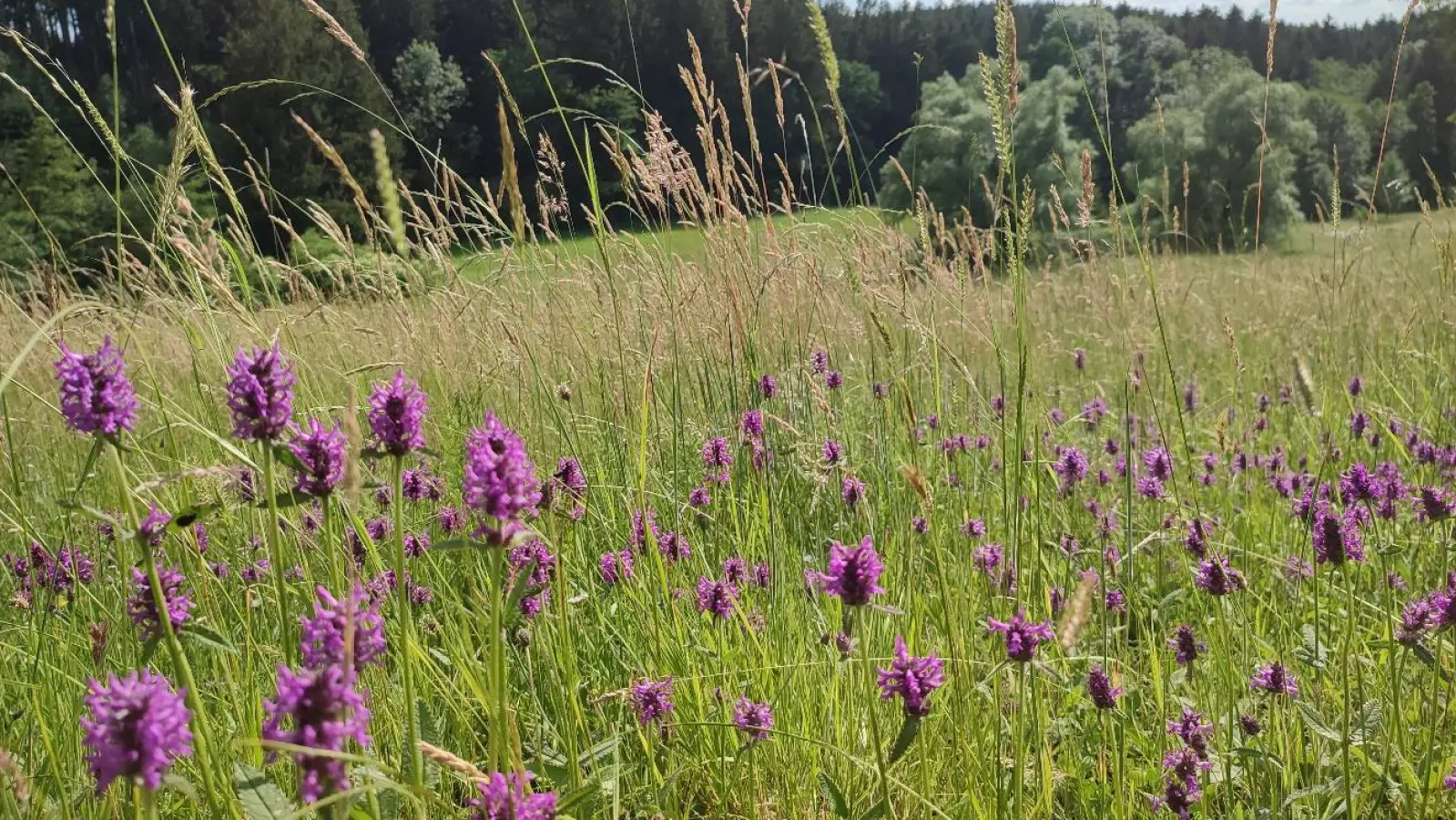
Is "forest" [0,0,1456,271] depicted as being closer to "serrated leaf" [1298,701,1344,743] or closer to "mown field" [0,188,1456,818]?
"mown field" [0,188,1456,818]

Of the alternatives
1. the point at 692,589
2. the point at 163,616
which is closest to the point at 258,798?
the point at 163,616

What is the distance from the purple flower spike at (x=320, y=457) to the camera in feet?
3.03

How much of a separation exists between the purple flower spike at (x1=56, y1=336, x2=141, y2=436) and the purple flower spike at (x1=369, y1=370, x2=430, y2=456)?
199mm

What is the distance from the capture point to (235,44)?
3100cm

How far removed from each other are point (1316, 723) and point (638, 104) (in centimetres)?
790

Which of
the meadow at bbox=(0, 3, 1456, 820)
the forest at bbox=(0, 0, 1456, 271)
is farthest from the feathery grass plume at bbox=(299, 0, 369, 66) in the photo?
the meadow at bbox=(0, 3, 1456, 820)

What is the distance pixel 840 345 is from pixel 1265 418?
6.01ft

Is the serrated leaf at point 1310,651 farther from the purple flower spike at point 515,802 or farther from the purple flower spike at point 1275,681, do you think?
the purple flower spike at point 515,802

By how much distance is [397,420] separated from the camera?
88 cm

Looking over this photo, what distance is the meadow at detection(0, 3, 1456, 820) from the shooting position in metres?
0.87

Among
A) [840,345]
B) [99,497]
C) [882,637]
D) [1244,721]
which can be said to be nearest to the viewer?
[1244,721]

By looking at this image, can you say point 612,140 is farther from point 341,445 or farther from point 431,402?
point 341,445

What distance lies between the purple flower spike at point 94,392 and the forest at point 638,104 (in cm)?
99

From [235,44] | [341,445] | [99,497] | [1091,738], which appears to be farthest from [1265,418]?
[235,44]
